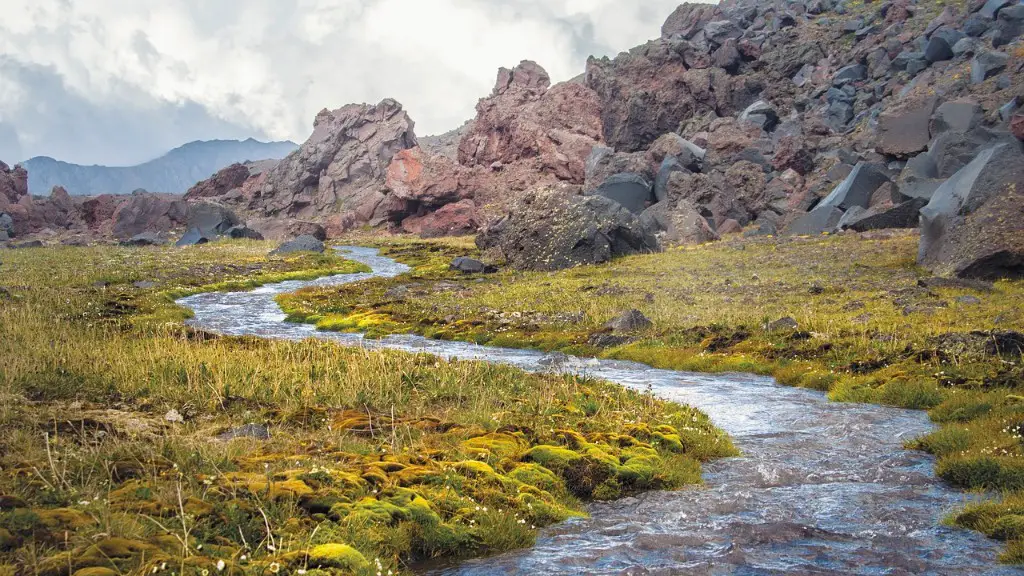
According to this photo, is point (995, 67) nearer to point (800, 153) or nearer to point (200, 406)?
point (800, 153)

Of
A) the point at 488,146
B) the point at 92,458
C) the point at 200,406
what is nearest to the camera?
the point at 92,458

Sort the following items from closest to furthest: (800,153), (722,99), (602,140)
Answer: (800,153) → (722,99) → (602,140)

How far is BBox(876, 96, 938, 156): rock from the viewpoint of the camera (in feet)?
197

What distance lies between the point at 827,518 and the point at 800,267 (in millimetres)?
34985

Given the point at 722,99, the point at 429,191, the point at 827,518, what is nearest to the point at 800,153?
the point at 722,99

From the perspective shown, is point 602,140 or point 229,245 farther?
point 602,140

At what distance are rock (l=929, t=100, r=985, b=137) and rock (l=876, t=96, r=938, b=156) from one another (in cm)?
139

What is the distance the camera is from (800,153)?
79.1 meters

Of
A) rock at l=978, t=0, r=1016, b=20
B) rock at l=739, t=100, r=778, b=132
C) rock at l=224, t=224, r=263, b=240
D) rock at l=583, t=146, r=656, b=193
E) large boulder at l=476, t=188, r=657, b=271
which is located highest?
rock at l=978, t=0, r=1016, b=20

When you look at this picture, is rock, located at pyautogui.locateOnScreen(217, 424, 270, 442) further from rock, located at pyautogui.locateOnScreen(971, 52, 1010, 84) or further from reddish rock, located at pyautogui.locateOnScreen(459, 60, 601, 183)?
reddish rock, located at pyautogui.locateOnScreen(459, 60, 601, 183)

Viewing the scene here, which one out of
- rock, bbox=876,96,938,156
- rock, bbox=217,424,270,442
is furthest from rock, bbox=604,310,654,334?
rock, bbox=876,96,938,156

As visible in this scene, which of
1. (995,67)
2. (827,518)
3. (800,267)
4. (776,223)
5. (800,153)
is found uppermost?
(995,67)

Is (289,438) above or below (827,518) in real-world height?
above

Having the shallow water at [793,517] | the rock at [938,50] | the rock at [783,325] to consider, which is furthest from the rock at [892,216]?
the rock at [938,50]
